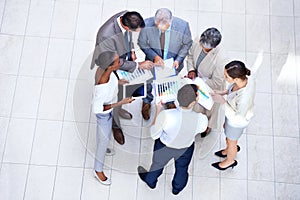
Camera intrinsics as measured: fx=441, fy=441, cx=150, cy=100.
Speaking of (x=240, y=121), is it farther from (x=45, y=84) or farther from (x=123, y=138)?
(x=45, y=84)

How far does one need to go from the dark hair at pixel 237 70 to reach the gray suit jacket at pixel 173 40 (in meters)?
0.53

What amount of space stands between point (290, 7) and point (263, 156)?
5.62ft

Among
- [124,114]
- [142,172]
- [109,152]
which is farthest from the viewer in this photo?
[124,114]

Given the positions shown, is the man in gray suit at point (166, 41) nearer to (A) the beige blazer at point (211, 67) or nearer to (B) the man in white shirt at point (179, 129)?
(A) the beige blazer at point (211, 67)

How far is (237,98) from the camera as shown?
3342 mm

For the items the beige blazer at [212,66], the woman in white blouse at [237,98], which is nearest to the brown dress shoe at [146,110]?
the beige blazer at [212,66]

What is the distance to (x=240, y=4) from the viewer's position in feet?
15.6

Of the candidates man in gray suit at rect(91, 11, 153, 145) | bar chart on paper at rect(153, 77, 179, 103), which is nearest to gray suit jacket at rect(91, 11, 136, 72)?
man in gray suit at rect(91, 11, 153, 145)

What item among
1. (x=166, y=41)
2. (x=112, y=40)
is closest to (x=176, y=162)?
(x=166, y=41)

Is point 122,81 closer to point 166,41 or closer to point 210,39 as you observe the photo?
point 166,41

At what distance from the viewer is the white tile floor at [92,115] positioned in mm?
3982

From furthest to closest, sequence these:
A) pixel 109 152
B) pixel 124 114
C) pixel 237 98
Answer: pixel 124 114 → pixel 109 152 → pixel 237 98

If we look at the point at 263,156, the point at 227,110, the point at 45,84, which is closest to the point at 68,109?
the point at 45,84

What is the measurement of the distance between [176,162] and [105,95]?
33.2 inches
